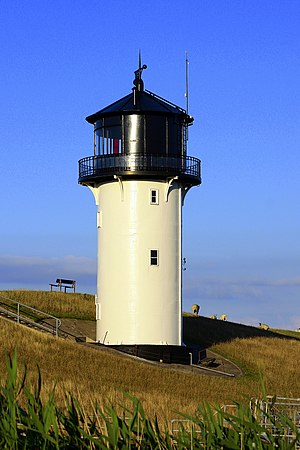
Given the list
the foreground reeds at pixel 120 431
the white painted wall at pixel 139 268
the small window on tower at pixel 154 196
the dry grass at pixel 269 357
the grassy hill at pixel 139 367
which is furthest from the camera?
the small window on tower at pixel 154 196

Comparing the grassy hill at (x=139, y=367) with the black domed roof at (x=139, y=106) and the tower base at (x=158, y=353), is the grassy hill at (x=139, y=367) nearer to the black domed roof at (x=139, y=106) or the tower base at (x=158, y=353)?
the tower base at (x=158, y=353)

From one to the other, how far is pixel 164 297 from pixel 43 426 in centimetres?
2886

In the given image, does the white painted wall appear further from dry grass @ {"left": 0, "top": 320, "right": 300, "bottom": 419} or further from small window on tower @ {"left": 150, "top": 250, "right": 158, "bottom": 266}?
dry grass @ {"left": 0, "top": 320, "right": 300, "bottom": 419}

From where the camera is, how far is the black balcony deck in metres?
37.5

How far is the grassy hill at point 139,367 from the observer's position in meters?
25.7

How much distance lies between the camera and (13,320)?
1479 inches

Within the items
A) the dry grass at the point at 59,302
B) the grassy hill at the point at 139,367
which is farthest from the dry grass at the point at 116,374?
the dry grass at the point at 59,302

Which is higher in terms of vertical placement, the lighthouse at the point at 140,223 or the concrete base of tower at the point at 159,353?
the lighthouse at the point at 140,223

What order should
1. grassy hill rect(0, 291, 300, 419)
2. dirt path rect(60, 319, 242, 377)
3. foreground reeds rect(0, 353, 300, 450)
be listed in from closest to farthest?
foreground reeds rect(0, 353, 300, 450)
grassy hill rect(0, 291, 300, 419)
dirt path rect(60, 319, 242, 377)

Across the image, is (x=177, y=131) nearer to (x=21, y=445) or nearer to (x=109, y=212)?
(x=109, y=212)

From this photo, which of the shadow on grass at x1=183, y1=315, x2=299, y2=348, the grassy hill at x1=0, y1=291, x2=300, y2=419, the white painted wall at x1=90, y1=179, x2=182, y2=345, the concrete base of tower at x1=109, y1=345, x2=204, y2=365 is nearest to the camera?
the grassy hill at x1=0, y1=291, x2=300, y2=419

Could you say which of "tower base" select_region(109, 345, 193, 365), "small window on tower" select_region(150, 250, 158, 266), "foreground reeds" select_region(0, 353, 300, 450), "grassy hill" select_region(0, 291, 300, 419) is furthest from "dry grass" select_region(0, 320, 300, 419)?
"foreground reeds" select_region(0, 353, 300, 450)

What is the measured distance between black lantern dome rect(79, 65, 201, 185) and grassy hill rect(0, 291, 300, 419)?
302 inches

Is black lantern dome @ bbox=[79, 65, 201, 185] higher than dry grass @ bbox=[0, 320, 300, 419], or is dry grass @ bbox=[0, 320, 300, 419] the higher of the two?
black lantern dome @ bbox=[79, 65, 201, 185]
